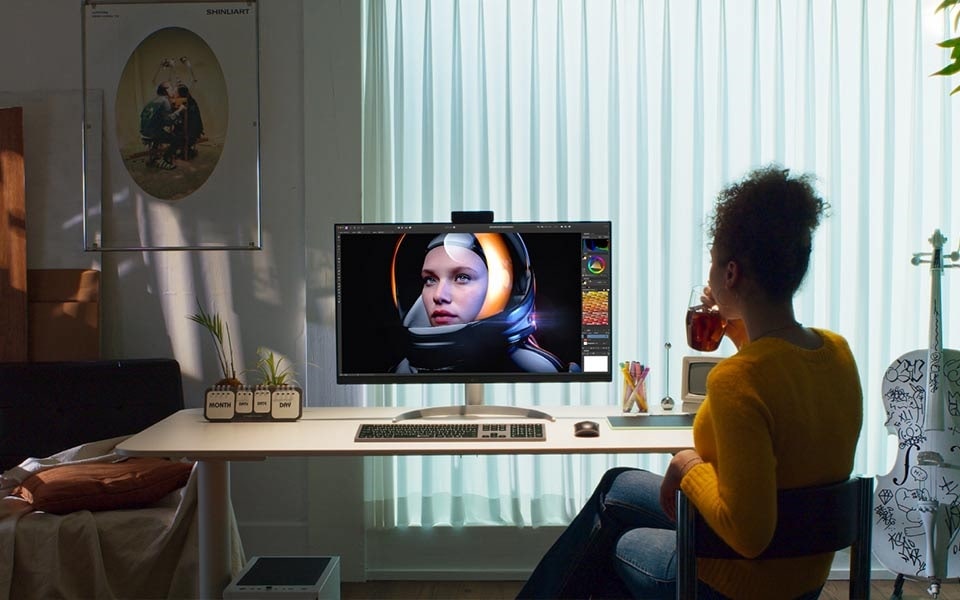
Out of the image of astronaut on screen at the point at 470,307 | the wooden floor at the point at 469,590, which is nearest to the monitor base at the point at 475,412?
the image of astronaut on screen at the point at 470,307

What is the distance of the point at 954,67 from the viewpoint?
1497 mm

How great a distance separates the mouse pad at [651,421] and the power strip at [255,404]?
0.93m

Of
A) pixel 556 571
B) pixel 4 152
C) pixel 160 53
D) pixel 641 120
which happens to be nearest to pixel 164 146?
pixel 160 53

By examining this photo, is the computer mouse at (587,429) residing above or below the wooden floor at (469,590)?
above

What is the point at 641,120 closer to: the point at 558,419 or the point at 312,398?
the point at 558,419

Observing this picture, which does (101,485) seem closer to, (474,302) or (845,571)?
(474,302)

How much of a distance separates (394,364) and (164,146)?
57.4 inches

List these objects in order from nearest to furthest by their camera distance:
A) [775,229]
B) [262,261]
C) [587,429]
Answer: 1. [775,229]
2. [587,429]
3. [262,261]

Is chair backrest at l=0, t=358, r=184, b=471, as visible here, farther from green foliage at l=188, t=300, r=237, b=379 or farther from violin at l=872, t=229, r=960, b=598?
violin at l=872, t=229, r=960, b=598

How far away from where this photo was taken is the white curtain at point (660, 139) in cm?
364

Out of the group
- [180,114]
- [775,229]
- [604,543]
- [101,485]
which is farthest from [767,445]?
[180,114]

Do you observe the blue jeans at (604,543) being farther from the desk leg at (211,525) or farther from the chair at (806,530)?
the desk leg at (211,525)

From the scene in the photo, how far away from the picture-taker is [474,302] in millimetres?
2877

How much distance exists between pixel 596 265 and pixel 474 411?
0.57 m
